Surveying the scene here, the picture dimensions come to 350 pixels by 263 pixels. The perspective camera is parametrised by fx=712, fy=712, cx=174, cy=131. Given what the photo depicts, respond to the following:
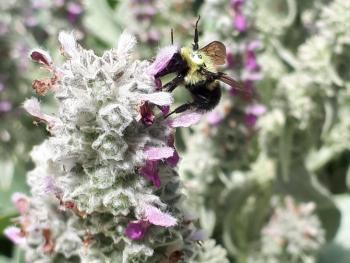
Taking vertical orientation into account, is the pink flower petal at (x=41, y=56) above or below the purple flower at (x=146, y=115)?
above

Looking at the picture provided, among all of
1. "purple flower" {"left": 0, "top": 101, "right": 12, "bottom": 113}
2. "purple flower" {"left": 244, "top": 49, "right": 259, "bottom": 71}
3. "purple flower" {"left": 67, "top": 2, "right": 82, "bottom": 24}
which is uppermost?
"purple flower" {"left": 67, "top": 2, "right": 82, "bottom": 24}

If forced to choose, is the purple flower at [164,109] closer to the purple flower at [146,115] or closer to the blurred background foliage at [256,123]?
the purple flower at [146,115]

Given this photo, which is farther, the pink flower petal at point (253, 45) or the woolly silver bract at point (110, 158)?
the pink flower petal at point (253, 45)

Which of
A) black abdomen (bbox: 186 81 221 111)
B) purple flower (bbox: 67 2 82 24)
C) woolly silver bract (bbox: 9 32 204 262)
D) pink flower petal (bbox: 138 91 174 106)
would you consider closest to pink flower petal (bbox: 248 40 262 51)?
purple flower (bbox: 67 2 82 24)

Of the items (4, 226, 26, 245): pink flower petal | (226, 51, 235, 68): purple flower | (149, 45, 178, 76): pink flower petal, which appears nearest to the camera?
(149, 45, 178, 76): pink flower petal

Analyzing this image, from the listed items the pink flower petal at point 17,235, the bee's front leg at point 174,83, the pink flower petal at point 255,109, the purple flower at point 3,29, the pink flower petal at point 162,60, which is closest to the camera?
the pink flower petal at point 162,60

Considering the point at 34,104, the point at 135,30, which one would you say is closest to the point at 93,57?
the point at 34,104

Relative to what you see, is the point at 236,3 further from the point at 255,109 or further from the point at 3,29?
the point at 3,29

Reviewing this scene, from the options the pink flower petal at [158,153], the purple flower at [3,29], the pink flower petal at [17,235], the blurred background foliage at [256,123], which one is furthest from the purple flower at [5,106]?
the pink flower petal at [158,153]

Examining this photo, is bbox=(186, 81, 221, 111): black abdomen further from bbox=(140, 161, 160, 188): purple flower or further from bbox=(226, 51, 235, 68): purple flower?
bbox=(226, 51, 235, 68): purple flower
